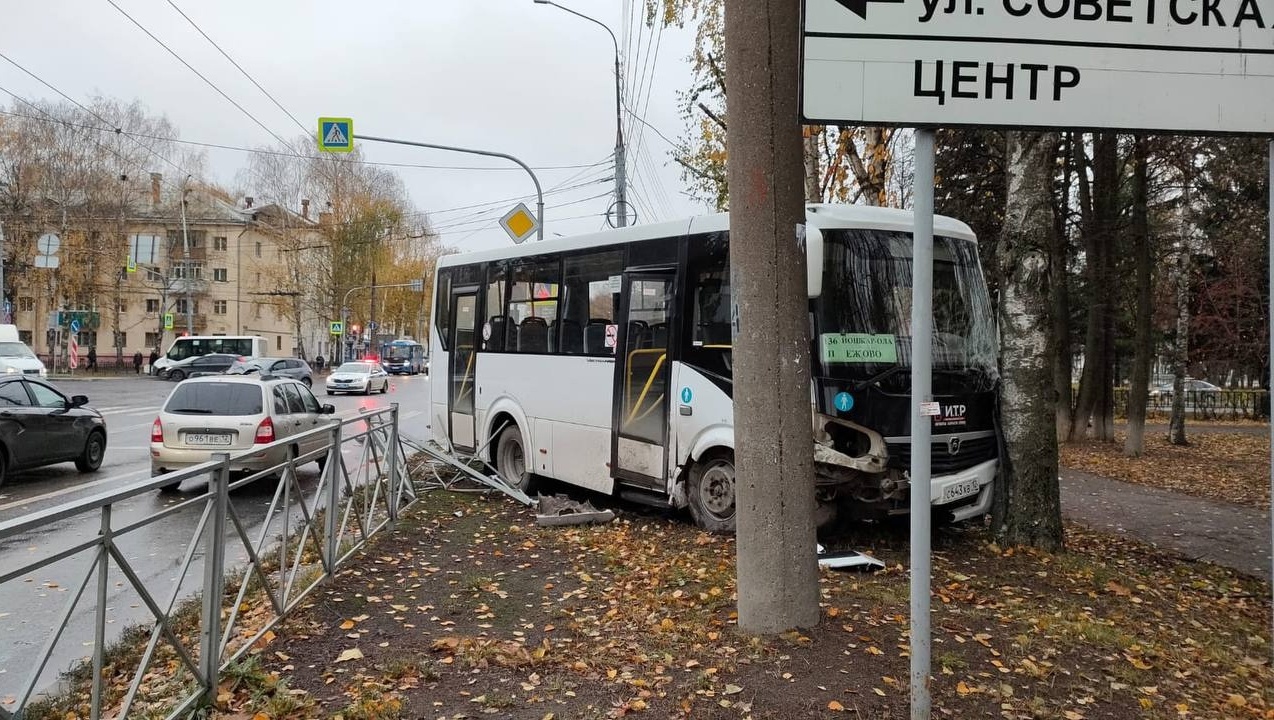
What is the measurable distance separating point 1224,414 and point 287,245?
54.3 metres

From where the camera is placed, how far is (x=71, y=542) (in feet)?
9.91

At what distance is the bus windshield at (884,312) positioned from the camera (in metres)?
6.73

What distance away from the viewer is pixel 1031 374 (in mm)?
7117

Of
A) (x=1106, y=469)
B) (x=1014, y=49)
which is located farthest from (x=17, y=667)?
(x=1106, y=469)

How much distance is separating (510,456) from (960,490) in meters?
5.82

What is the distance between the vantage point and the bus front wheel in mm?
7621

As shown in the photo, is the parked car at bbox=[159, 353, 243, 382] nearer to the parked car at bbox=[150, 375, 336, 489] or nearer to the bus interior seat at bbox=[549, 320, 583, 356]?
the parked car at bbox=[150, 375, 336, 489]

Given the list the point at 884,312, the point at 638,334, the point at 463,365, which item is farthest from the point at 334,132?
the point at 884,312

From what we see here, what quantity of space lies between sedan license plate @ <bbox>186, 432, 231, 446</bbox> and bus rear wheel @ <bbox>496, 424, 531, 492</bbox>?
11.2ft

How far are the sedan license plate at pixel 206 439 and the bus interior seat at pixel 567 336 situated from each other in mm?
4455

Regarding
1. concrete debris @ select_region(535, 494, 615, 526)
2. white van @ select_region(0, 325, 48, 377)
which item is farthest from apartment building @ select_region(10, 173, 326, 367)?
concrete debris @ select_region(535, 494, 615, 526)

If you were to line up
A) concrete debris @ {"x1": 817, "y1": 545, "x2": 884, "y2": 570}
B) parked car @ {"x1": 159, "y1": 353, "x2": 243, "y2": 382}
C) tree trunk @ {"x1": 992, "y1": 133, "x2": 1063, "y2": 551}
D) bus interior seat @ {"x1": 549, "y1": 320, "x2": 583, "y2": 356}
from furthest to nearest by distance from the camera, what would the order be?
1. parked car @ {"x1": 159, "y1": 353, "x2": 243, "y2": 382}
2. bus interior seat @ {"x1": 549, "y1": 320, "x2": 583, "y2": 356}
3. tree trunk @ {"x1": 992, "y1": 133, "x2": 1063, "y2": 551}
4. concrete debris @ {"x1": 817, "y1": 545, "x2": 884, "y2": 570}

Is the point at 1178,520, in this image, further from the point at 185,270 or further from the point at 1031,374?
the point at 185,270

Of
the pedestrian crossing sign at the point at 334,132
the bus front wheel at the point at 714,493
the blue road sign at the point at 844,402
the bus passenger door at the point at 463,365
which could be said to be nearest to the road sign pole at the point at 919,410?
the blue road sign at the point at 844,402
